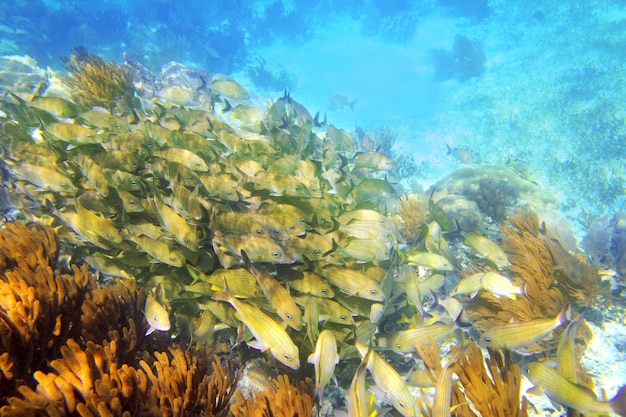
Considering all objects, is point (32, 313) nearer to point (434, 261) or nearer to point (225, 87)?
point (434, 261)

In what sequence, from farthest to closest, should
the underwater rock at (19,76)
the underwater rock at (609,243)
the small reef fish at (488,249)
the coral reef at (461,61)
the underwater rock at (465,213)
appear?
the coral reef at (461,61) → the underwater rock at (19,76) → the underwater rock at (465,213) → the underwater rock at (609,243) → the small reef fish at (488,249)

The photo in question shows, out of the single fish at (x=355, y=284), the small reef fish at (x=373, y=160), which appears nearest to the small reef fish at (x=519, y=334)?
the single fish at (x=355, y=284)

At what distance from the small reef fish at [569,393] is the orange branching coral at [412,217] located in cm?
334

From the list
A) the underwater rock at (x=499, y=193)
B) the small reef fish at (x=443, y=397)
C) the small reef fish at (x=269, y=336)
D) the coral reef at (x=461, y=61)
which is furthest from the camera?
the coral reef at (x=461, y=61)

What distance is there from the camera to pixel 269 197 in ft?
12.5

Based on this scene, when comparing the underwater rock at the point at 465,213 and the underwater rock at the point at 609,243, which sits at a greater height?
the underwater rock at the point at 465,213

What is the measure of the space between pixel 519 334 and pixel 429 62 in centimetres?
3444

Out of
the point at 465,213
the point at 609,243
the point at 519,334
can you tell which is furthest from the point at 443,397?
the point at 609,243

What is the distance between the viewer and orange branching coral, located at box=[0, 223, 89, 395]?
210cm

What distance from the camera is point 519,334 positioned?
2984mm

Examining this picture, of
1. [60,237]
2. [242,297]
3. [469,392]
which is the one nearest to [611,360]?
[469,392]

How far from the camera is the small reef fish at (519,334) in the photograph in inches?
115

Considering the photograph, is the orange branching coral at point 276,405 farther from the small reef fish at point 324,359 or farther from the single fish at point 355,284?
the single fish at point 355,284

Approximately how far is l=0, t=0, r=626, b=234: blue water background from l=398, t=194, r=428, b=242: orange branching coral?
248 inches
